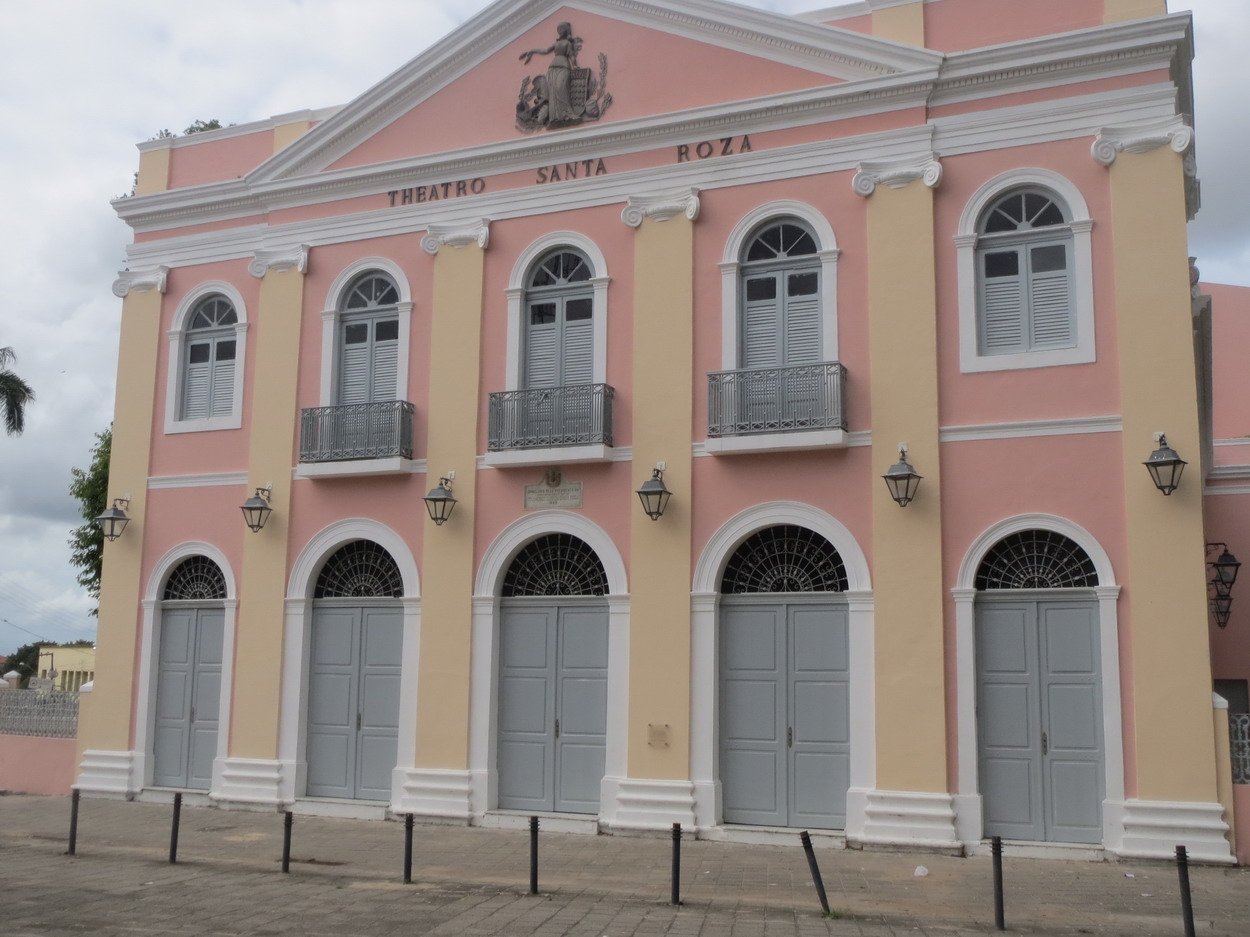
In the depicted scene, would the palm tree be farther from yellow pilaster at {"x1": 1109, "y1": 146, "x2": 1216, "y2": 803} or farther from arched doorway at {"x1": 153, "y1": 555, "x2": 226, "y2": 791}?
yellow pilaster at {"x1": 1109, "y1": 146, "x2": 1216, "y2": 803}

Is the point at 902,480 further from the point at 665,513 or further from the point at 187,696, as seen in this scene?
the point at 187,696

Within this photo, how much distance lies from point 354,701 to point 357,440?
123 inches

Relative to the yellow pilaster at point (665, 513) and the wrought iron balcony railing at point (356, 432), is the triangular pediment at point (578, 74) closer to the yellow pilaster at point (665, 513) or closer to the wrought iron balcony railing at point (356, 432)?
the yellow pilaster at point (665, 513)

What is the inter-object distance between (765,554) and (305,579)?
18.8ft

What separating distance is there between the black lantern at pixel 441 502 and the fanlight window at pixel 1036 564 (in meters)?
5.93

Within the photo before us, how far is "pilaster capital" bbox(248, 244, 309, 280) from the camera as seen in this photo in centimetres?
1572

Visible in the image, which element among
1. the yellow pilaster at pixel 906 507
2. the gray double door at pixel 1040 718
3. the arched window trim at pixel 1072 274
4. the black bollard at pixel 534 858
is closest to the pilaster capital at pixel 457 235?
the yellow pilaster at pixel 906 507

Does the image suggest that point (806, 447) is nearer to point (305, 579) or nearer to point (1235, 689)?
point (305, 579)

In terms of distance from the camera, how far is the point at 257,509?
15133 millimetres

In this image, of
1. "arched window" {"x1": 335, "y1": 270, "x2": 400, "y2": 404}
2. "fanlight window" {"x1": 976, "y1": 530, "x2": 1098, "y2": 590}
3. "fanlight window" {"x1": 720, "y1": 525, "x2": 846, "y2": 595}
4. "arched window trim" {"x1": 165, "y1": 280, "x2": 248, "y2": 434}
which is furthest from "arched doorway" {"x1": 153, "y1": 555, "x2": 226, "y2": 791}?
"fanlight window" {"x1": 976, "y1": 530, "x2": 1098, "y2": 590}

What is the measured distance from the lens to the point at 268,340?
1578cm

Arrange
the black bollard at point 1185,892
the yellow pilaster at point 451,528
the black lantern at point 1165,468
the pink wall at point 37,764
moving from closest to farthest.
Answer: the black bollard at point 1185,892 → the black lantern at point 1165,468 → the yellow pilaster at point 451,528 → the pink wall at point 37,764

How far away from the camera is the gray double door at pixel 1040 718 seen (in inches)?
459

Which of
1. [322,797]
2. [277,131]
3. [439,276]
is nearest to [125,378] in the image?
[277,131]
